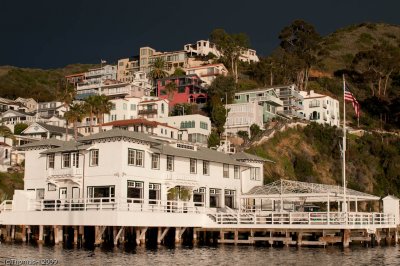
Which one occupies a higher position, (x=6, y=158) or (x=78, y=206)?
(x=6, y=158)

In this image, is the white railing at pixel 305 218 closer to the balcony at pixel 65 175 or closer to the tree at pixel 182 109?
the balcony at pixel 65 175

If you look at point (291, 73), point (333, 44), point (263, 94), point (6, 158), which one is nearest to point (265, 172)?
point (263, 94)

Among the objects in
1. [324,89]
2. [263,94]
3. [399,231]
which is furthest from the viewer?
[324,89]

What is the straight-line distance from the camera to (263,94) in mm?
114250

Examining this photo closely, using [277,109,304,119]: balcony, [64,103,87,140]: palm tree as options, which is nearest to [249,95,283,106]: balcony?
[277,109,304,119]: balcony

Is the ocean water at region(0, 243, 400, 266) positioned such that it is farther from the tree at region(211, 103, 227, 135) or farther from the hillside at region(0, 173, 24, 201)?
the tree at region(211, 103, 227, 135)

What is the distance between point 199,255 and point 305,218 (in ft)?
33.4

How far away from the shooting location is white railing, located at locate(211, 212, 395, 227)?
47.8m

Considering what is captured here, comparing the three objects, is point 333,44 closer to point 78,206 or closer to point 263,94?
point 263,94

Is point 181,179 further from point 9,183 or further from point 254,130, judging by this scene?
point 254,130

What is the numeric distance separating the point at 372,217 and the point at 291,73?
92.1m

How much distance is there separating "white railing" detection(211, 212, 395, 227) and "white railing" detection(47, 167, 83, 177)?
12365 millimetres

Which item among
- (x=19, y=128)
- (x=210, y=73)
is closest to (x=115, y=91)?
(x=210, y=73)

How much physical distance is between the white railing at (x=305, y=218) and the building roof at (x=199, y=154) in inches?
261
